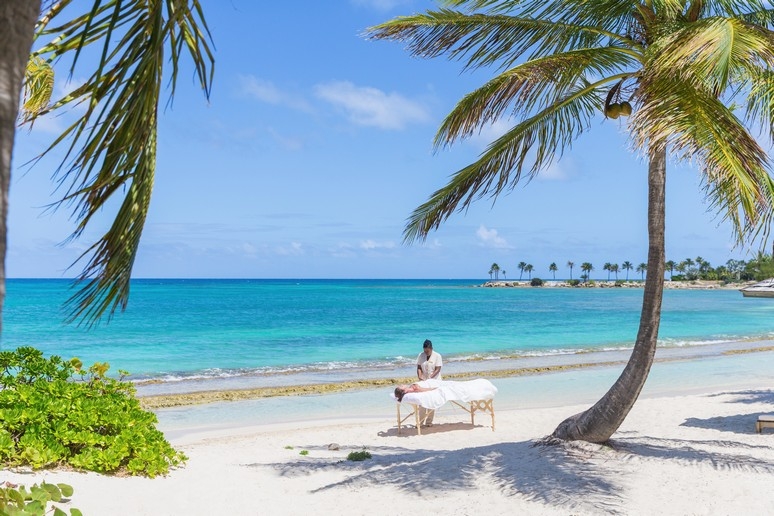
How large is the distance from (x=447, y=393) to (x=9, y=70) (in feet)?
28.2

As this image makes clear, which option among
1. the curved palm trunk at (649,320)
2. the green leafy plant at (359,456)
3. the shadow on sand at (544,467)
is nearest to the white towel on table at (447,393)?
the shadow on sand at (544,467)

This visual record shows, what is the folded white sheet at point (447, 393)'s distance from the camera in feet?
31.2

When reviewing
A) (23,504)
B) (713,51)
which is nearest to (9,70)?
(23,504)

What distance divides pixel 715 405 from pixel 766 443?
3.75m

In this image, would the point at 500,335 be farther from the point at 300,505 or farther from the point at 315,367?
the point at 300,505

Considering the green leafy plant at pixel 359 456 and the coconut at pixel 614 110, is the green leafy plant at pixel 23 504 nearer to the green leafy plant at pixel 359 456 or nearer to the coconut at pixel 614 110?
the green leafy plant at pixel 359 456

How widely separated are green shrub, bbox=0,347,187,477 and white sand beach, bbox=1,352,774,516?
16 cm

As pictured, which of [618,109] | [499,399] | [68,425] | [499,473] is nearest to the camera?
[68,425]

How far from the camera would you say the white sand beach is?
18.7 ft

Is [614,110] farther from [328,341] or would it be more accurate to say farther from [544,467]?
[328,341]

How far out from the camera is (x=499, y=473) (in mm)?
6871

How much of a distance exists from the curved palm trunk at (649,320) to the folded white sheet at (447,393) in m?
2.85

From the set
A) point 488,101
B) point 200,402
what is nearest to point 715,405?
point 488,101

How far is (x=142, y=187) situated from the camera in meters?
2.46
